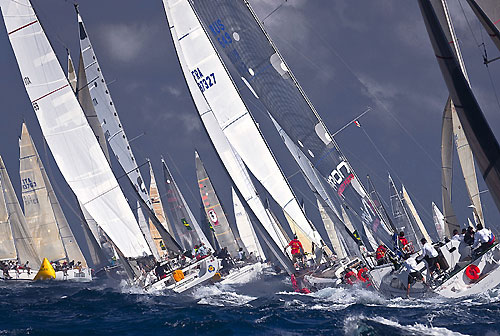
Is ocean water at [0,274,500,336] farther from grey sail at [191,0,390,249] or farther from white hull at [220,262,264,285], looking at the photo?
white hull at [220,262,264,285]

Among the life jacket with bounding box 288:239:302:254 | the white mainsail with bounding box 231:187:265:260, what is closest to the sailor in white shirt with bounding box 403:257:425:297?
the life jacket with bounding box 288:239:302:254

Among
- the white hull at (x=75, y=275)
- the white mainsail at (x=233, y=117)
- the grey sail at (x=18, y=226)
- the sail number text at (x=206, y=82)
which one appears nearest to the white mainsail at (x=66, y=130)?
the sail number text at (x=206, y=82)

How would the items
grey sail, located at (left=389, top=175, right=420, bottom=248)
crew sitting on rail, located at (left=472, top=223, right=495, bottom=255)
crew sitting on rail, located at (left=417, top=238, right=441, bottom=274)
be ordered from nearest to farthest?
crew sitting on rail, located at (left=472, top=223, right=495, bottom=255), crew sitting on rail, located at (left=417, top=238, right=441, bottom=274), grey sail, located at (left=389, top=175, right=420, bottom=248)

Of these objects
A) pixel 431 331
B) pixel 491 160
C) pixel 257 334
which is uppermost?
pixel 491 160

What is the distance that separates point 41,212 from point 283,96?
2347 centimetres

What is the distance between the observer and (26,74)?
67.5 ft

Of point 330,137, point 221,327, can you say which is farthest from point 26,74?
point 221,327

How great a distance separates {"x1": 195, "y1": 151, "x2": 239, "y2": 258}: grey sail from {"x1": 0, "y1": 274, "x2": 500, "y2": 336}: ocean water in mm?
14263

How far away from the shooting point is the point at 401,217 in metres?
39.6

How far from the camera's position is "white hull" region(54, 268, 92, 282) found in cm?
Answer: 3372

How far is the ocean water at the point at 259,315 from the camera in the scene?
10172 millimetres

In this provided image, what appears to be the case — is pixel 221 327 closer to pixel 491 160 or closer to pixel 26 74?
pixel 491 160

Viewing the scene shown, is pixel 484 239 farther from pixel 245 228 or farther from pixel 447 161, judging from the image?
pixel 245 228

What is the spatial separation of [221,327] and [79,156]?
1131cm
